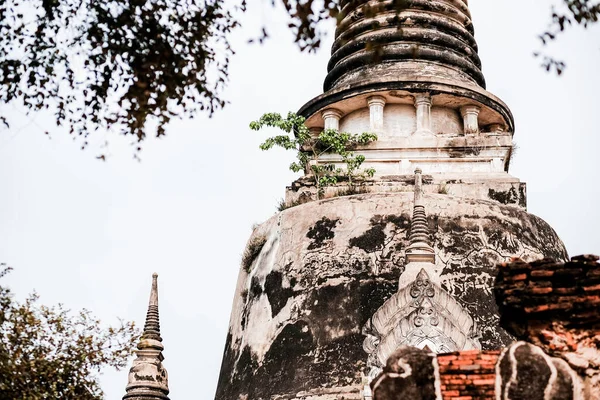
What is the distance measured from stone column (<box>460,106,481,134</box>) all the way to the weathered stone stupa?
2 cm

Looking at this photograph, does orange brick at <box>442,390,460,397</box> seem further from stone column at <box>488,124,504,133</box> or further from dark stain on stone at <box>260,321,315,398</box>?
stone column at <box>488,124,504,133</box>

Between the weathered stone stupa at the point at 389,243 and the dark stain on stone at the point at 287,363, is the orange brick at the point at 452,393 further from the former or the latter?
the dark stain on stone at the point at 287,363

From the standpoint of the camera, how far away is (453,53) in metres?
18.0

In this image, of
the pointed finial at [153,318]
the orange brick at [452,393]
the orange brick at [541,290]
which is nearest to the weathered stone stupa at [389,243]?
the pointed finial at [153,318]

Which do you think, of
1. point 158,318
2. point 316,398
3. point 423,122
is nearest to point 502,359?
point 316,398

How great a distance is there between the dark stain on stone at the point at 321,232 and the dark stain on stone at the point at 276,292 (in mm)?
661

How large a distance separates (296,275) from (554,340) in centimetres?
824

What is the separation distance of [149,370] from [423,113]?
6422mm

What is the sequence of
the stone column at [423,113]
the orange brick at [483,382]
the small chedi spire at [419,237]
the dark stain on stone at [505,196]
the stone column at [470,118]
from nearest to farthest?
the orange brick at [483,382] < the small chedi spire at [419,237] < the dark stain on stone at [505,196] < the stone column at [423,113] < the stone column at [470,118]

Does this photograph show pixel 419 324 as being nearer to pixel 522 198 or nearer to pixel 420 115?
pixel 522 198

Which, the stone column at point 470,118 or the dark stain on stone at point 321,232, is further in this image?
the stone column at point 470,118

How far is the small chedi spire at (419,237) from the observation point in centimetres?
1216

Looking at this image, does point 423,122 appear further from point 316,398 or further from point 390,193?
point 316,398

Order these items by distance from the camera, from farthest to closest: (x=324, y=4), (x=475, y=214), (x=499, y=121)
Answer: (x=499, y=121) < (x=475, y=214) < (x=324, y=4)
